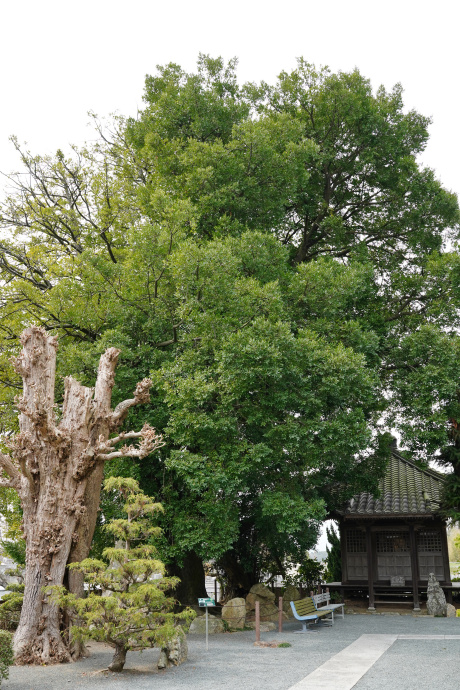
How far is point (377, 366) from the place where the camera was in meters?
16.3

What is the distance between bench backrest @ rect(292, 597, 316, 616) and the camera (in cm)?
1477

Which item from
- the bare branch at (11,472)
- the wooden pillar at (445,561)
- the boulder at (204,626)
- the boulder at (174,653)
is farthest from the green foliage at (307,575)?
the bare branch at (11,472)

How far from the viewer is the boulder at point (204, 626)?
1471 cm

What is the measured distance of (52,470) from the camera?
1159cm

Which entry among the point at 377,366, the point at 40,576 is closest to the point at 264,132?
the point at 377,366

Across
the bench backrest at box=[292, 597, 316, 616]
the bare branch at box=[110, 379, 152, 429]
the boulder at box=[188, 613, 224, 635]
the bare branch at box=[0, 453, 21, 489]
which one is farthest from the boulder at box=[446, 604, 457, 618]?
the bare branch at box=[0, 453, 21, 489]

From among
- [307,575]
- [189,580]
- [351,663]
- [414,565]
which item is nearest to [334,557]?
[307,575]

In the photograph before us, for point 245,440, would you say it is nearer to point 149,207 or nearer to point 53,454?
point 53,454

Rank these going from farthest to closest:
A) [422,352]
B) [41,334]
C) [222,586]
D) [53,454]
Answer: [222,586] → [422,352] → [41,334] → [53,454]

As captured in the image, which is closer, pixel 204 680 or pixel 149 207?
pixel 204 680

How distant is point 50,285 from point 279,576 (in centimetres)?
1318

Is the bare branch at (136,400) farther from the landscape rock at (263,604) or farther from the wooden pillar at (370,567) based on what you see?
the wooden pillar at (370,567)

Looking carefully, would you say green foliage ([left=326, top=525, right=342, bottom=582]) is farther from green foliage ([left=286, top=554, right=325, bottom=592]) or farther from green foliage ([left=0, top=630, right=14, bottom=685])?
green foliage ([left=0, top=630, right=14, bottom=685])

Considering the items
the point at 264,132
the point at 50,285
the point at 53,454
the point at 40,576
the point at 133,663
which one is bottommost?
the point at 133,663
